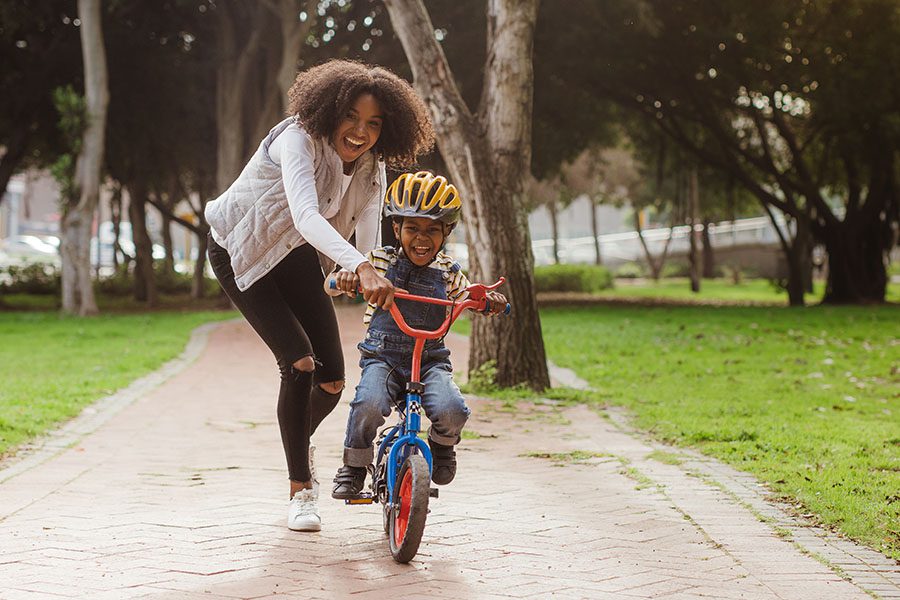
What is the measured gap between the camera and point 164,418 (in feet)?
30.1

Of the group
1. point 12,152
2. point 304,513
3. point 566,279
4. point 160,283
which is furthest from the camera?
point 160,283

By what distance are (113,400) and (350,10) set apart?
52.1 feet

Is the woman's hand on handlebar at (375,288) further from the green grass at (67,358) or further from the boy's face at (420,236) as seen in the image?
the green grass at (67,358)

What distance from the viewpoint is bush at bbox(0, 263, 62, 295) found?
107 ft

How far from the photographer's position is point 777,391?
10555 mm

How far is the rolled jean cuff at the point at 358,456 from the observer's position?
4.75m

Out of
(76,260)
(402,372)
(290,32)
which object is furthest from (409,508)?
(290,32)

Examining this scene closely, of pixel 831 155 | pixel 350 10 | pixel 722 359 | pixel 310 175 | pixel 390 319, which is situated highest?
pixel 350 10

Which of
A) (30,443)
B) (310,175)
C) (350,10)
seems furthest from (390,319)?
(350,10)

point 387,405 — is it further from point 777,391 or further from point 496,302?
point 777,391

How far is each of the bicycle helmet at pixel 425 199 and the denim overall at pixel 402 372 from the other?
0.88ft

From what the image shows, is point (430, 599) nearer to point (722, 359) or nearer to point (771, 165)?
point (722, 359)

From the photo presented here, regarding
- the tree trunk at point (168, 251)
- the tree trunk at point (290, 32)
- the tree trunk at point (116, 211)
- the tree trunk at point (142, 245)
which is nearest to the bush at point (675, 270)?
the tree trunk at point (168, 251)

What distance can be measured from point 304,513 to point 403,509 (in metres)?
0.75
